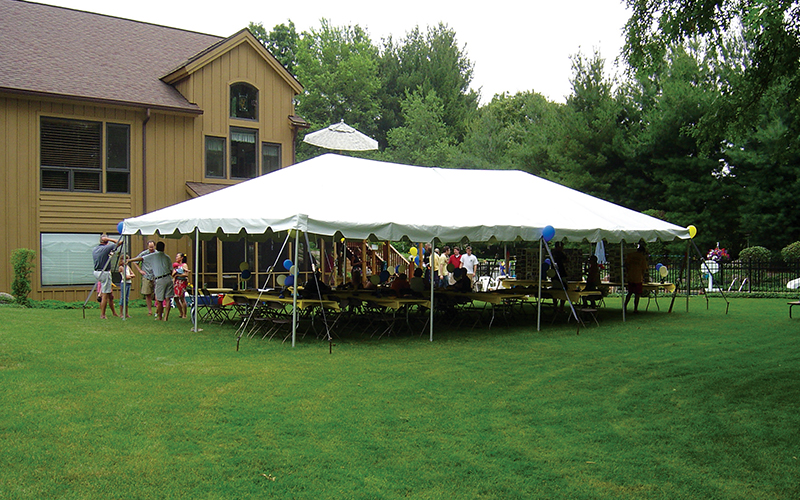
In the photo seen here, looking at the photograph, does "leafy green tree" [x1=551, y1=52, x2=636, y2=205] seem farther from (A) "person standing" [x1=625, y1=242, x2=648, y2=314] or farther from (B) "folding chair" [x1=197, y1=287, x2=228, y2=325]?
(B) "folding chair" [x1=197, y1=287, x2=228, y2=325]

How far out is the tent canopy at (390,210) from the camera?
1141cm

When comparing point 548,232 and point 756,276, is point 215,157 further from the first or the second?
point 756,276

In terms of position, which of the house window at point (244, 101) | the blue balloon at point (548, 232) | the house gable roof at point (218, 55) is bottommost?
the blue balloon at point (548, 232)

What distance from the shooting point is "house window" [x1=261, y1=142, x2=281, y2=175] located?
22.2 meters

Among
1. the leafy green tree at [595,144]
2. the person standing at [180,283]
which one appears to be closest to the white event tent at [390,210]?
the person standing at [180,283]

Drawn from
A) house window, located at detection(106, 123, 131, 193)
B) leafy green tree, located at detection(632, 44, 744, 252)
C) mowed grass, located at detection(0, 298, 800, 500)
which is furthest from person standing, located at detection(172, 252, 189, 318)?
leafy green tree, located at detection(632, 44, 744, 252)

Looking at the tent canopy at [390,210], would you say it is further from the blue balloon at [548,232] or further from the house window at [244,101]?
the house window at [244,101]

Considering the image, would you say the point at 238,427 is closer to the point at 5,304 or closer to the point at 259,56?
the point at 5,304

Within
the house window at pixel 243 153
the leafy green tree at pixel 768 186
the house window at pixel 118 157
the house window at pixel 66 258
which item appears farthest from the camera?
the leafy green tree at pixel 768 186

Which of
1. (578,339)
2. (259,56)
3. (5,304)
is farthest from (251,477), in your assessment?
(259,56)

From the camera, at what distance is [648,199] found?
105 ft

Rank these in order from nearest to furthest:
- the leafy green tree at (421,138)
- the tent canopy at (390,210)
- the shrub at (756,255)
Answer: the tent canopy at (390,210) < the shrub at (756,255) < the leafy green tree at (421,138)

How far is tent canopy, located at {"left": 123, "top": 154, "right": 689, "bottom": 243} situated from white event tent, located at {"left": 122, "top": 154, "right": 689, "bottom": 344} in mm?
21

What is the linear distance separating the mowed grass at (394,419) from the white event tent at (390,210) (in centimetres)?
200
